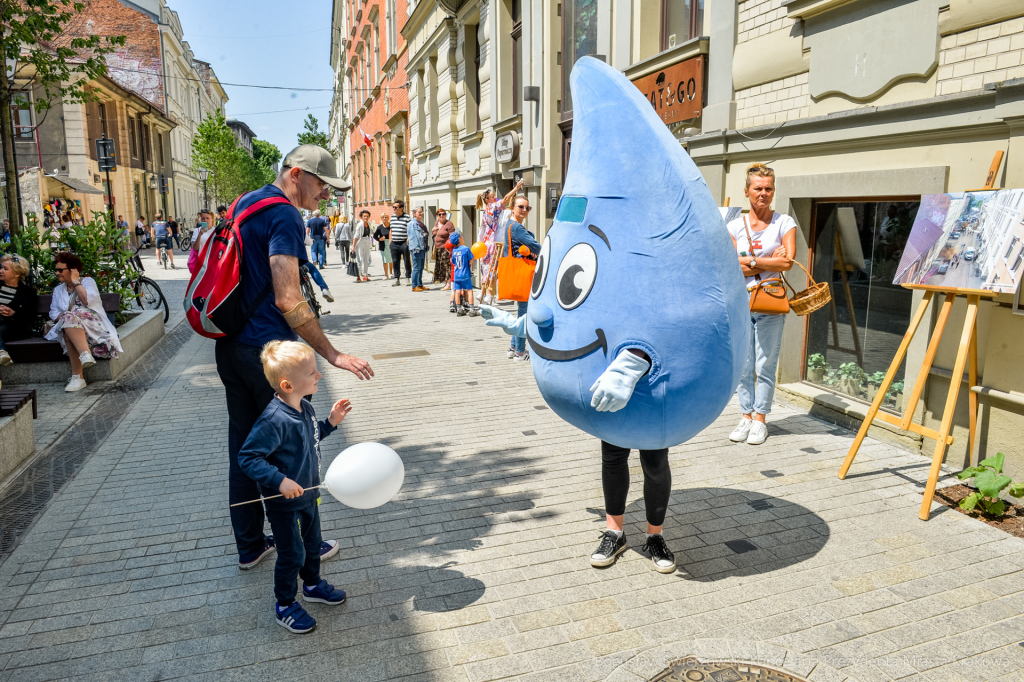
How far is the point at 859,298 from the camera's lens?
6391 mm

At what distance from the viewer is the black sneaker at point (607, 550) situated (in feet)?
12.4

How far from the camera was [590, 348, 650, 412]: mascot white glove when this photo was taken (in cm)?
294

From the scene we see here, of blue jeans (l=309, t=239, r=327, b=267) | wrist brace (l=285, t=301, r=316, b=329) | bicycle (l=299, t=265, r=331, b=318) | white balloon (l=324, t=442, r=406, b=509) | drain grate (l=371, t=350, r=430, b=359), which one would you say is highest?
bicycle (l=299, t=265, r=331, b=318)

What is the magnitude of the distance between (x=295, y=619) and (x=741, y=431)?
3.78m

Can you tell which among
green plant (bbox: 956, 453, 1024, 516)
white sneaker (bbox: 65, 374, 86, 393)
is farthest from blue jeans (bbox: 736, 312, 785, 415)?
white sneaker (bbox: 65, 374, 86, 393)

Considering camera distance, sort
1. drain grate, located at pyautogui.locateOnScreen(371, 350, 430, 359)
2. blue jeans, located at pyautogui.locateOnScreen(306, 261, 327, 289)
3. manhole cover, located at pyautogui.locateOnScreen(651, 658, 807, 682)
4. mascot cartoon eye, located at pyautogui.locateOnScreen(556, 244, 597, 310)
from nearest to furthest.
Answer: manhole cover, located at pyautogui.locateOnScreen(651, 658, 807, 682)
mascot cartoon eye, located at pyautogui.locateOnScreen(556, 244, 597, 310)
blue jeans, located at pyautogui.locateOnScreen(306, 261, 327, 289)
drain grate, located at pyautogui.locateOnScreen(371, 350, 430, 359)

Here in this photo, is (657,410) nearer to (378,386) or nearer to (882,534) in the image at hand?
(882,534)

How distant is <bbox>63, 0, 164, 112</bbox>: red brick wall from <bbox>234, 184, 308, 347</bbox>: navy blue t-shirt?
46971mm

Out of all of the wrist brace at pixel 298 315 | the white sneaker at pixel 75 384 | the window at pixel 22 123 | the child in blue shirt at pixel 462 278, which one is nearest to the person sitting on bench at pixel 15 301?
the white sneaker at pixel 75 384

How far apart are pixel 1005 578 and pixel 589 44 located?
9.90 meters

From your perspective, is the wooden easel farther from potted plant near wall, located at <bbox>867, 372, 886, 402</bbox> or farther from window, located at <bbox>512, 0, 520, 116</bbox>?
window, located at <bbox>512, 0, 520, 116</bbox>

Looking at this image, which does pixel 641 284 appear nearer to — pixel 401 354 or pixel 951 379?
pixel 951 379

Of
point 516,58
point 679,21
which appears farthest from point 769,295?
point 516,58

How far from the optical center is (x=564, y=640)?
10.4 feet
